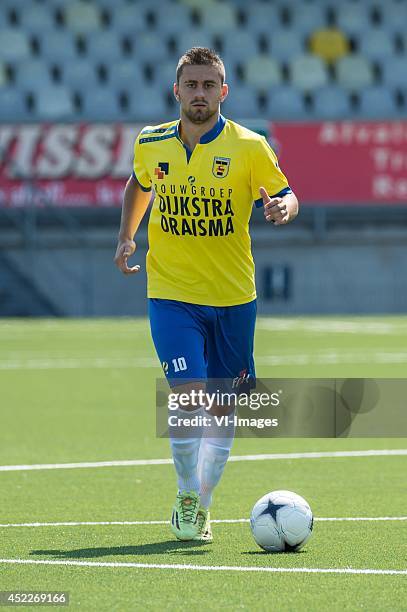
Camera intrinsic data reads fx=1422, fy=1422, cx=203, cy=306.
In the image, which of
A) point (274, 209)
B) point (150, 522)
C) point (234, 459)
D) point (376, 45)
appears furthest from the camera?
point (376, 45)

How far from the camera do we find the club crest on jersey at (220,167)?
684 centimetres

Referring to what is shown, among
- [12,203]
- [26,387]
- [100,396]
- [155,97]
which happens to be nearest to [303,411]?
[100,396]

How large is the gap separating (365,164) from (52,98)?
9.28m

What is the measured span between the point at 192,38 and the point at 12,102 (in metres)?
5.82

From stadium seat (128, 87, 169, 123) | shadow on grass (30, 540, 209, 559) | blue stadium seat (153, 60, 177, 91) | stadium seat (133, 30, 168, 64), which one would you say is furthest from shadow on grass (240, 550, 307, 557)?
stadium seat (133, 30, 168, 64)

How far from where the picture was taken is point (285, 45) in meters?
43.1

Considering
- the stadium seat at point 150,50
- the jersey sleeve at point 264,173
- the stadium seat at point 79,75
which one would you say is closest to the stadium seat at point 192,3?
the stadium seat at point 150,50

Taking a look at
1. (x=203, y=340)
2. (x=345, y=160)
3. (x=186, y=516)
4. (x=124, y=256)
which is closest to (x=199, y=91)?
(x=124, y=256)

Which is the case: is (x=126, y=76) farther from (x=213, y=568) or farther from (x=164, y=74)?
(x=213, y=568)

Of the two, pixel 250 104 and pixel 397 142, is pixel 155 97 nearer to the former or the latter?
pixel 250 104

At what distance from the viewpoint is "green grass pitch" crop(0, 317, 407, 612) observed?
534cm

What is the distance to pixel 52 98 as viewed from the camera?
41375mm

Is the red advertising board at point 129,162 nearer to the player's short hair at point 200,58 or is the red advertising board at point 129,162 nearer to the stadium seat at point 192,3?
the stadium seat at point 192,3

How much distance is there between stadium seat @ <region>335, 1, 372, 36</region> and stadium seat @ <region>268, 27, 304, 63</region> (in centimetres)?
144
